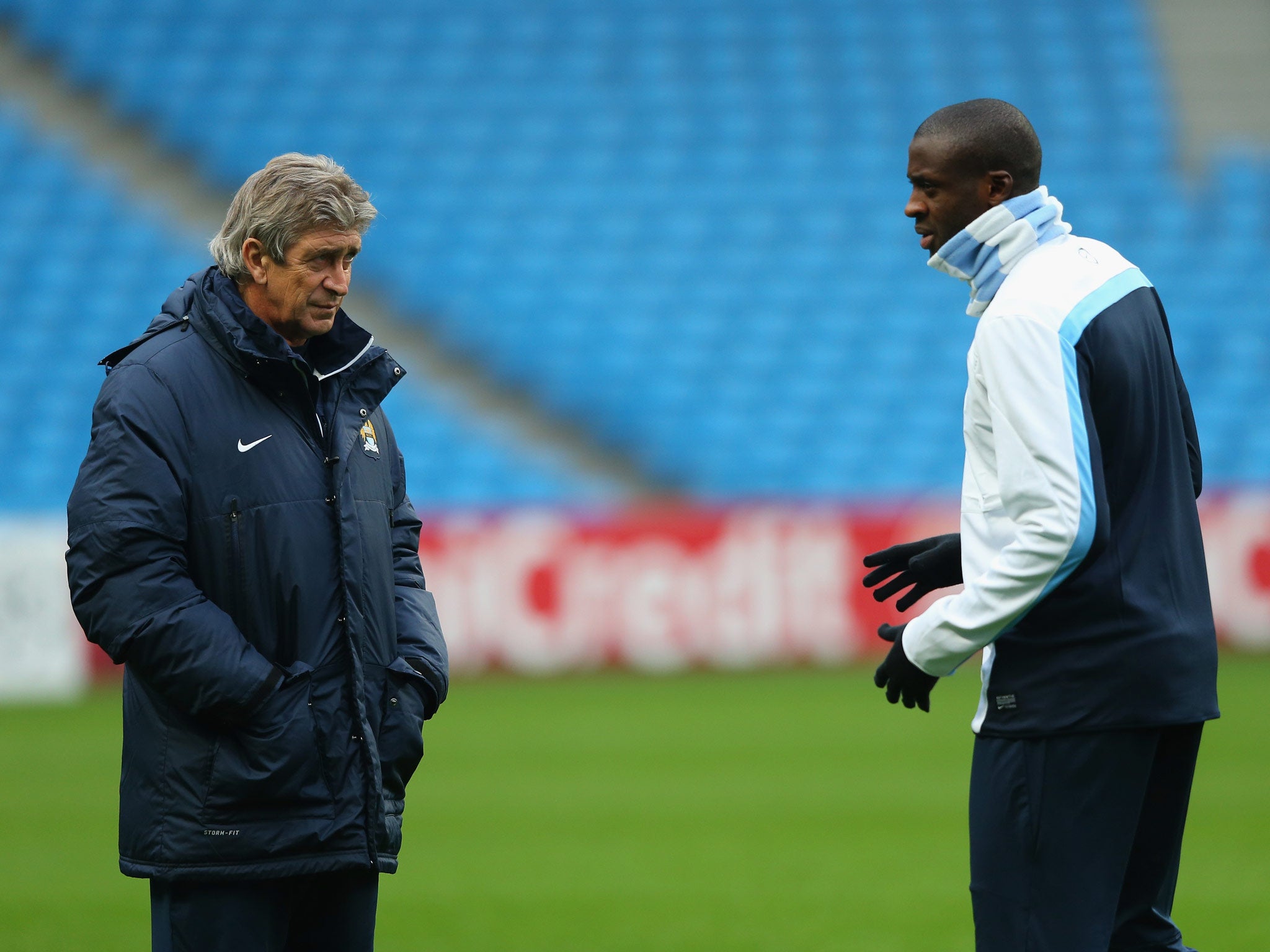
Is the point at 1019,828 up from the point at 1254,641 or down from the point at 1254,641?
down

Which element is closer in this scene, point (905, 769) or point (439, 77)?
point (905, 769)

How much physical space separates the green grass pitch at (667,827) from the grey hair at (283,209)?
3.07m

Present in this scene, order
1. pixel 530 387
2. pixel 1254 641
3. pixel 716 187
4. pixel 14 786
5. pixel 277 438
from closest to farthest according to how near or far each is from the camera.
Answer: pixel 277 438 → pixel 14 786 → pixel 1254 641 → pixel 530 387 → pixel 716 187

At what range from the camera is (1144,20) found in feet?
60.2

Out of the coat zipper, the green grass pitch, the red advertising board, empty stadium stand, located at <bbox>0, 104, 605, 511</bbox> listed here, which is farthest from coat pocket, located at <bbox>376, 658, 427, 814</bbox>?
empty stadium stand, located at <bbox>0, 104, 605, 511</bbox>

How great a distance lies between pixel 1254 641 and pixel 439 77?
10.8 metres

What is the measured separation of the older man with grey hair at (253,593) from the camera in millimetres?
2666

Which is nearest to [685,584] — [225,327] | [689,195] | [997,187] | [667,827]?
[667,827]

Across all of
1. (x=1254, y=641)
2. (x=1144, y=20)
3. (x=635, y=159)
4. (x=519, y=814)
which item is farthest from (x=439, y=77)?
(x=519, y=814)

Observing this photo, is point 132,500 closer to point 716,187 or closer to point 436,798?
point 436,798

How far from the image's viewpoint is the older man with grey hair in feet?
8.75

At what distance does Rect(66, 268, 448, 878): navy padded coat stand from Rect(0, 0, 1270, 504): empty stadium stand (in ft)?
37.0

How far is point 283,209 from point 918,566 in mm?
1430

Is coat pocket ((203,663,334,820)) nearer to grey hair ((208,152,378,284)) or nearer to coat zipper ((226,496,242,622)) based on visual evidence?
coat zipper ((226,496,242,622))
